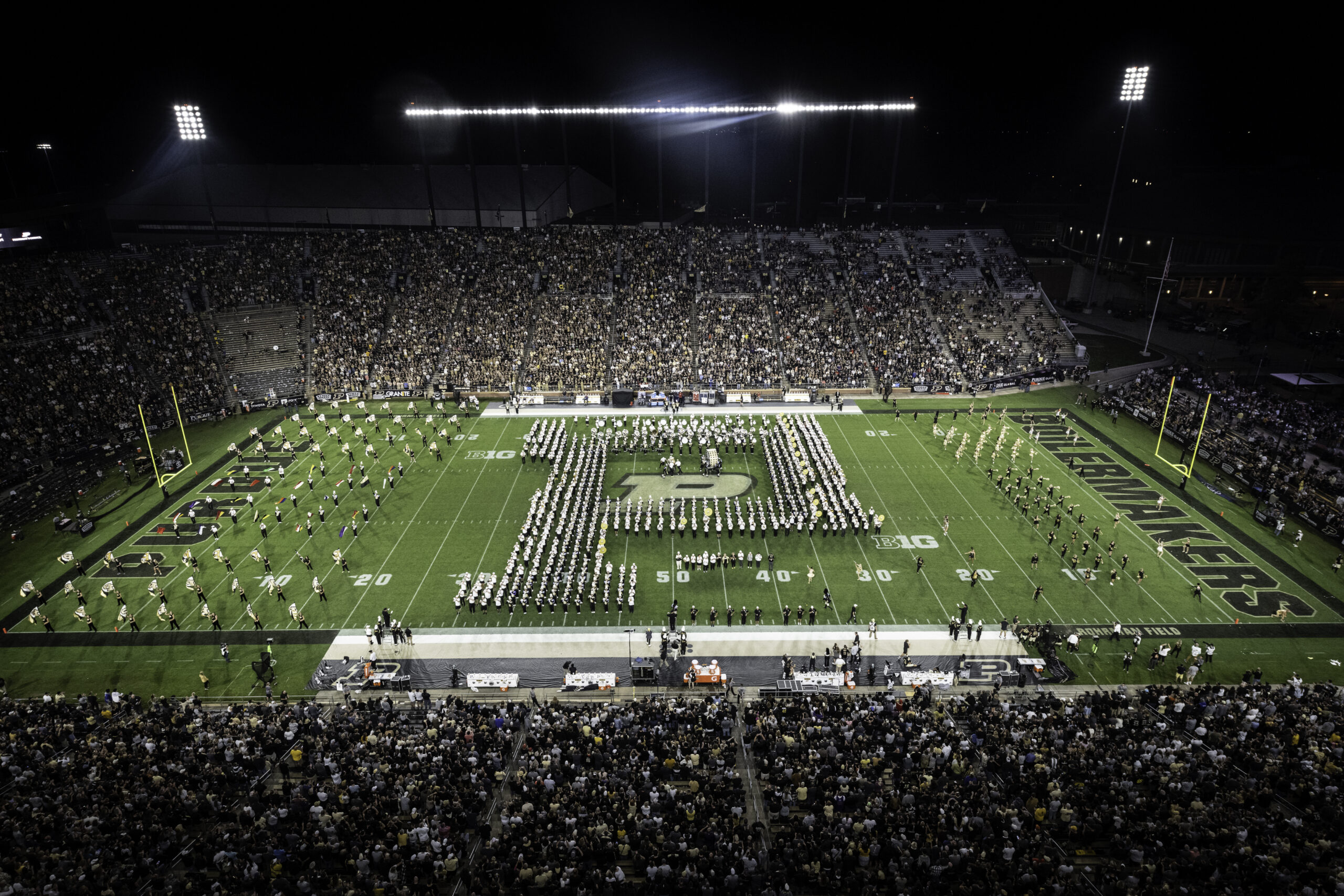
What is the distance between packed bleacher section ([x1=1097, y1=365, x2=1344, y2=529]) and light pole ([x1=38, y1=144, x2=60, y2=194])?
84330 millimetres

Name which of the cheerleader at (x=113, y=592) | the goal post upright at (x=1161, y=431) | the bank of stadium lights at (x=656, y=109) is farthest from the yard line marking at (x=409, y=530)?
the goal post upright at (x=1161, y=431)

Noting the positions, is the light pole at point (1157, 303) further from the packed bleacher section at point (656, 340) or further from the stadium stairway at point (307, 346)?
the stadium stairway at point (307, 346)

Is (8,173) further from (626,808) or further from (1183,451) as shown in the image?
(1183,451)

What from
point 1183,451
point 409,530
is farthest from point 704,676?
point 1183,451

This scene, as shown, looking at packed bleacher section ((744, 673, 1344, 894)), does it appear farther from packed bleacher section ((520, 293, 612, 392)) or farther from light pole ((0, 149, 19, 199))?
light pole ((0, 149, 19, 199))

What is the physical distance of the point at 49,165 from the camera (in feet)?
195

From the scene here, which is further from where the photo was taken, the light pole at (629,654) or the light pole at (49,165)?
the light pole at (49,165)

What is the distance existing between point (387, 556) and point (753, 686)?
667 inches

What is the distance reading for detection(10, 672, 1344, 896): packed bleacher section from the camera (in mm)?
13789

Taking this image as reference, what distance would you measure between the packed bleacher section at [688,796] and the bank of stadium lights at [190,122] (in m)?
60.3

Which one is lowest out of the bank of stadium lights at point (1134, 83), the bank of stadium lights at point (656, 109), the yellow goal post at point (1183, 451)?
the yellow goal post at point (1183, 451)

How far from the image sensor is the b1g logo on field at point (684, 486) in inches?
1378

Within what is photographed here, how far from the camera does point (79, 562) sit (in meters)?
29.4

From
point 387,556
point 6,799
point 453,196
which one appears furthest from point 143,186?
point 6,799
